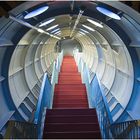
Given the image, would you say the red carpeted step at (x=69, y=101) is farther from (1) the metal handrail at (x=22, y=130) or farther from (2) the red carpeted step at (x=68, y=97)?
(1) the metal handrail at (x=22, y=130)

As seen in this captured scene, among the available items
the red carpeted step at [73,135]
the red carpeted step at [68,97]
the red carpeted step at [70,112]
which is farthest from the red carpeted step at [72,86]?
the red carpeted step at [73,135]

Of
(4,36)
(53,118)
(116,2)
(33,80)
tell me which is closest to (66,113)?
(53,118)

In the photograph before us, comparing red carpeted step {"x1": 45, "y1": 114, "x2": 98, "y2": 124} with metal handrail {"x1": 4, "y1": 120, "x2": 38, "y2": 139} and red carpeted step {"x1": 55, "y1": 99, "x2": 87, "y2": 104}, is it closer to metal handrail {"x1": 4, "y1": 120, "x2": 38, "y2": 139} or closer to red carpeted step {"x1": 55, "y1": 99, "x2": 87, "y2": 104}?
metal handrail {"x1": 4, "y1": 120, "x2": 38, "y2": 139}

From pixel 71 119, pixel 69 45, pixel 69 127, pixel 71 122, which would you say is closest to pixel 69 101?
pixel 71 119

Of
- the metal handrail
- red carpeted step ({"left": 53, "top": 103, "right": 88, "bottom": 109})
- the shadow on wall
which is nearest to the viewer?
the metal handrail

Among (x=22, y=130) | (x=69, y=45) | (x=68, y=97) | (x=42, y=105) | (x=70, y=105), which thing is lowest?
(x=70, y=105)

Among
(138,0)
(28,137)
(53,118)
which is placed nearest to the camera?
(138,0)

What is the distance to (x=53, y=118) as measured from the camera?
9688mm

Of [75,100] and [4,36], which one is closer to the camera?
[4,36]

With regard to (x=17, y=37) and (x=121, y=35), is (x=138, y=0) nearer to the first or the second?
(x=121, y=35)

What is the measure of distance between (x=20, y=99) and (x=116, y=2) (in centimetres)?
647

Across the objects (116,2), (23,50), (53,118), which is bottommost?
(53,118)

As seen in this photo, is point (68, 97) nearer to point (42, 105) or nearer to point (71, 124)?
point (71, 124)

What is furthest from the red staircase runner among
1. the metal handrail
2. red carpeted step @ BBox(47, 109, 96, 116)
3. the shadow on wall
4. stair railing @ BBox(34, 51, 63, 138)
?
the shadow on wall
